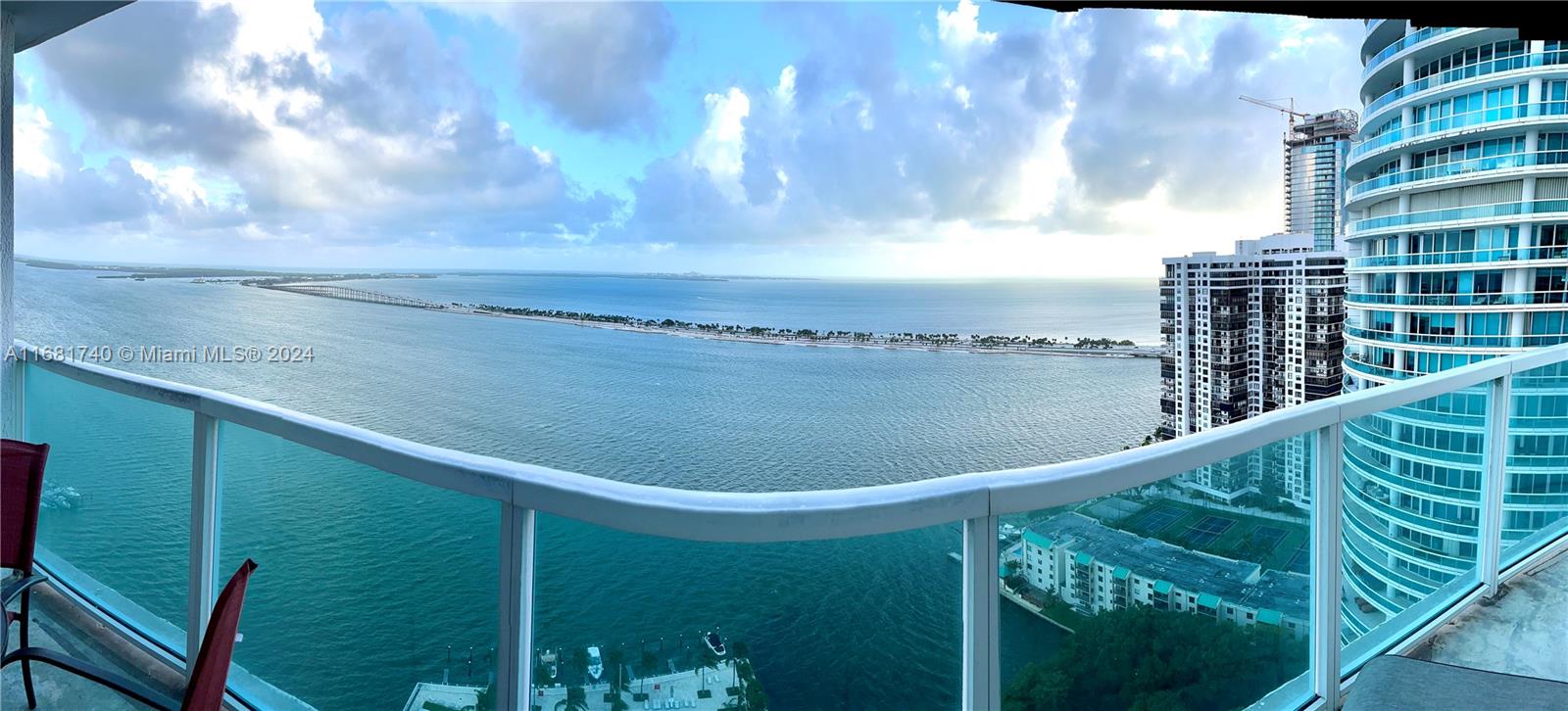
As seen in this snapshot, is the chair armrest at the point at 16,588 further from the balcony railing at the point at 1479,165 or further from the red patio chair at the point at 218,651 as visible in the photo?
the balcony railing at the point at 1479,165

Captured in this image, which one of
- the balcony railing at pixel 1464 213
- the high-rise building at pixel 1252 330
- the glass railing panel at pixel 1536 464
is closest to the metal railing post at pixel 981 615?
the glass railing panel at pixel 1536 464

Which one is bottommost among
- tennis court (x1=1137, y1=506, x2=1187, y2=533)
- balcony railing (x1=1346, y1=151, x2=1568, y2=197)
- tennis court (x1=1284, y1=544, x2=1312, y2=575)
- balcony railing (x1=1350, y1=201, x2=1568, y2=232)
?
tennis court (x1=1284, y1=544, x2=1312, y2=575)

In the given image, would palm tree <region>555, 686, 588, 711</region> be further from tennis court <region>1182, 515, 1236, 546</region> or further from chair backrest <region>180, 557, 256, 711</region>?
tennis court <region>1182, 515, 1236, 546</region>

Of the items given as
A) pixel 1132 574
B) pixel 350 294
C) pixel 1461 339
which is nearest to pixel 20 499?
pixel 1132 574

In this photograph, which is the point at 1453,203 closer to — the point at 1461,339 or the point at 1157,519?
the point at 1461,339

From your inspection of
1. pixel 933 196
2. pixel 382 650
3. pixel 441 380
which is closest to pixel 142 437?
pixel 382 650

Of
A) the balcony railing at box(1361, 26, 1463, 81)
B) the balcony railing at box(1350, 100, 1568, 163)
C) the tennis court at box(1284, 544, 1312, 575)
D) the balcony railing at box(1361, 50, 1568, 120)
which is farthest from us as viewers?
the balcony railing at box(1361, 26, 1463, 81)

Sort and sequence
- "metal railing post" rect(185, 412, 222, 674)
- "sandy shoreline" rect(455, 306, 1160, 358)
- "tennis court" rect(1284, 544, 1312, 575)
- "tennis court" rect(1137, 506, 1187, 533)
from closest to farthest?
1. "tennis court" rect(1137, 506, 1187, 533)
2. "tennis court" rect(1284, 544, 1312, 575)
3. "metal railing post" rect(185, 412, 222, 674)
4. "sandy shoreline" rect(455, 306, 1160, 358)

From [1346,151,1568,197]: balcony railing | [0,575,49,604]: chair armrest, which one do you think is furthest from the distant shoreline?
[0,575,49,604]: chair armrest
